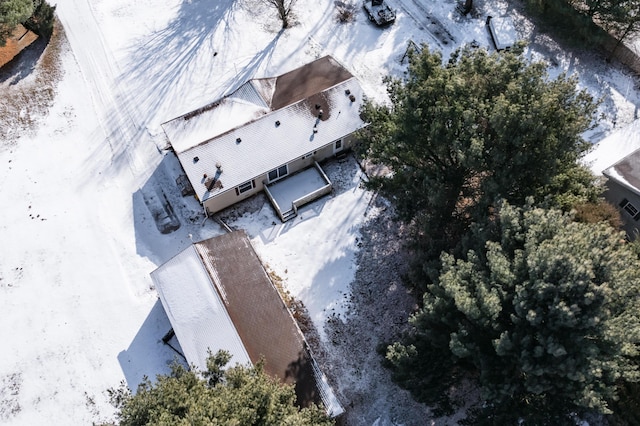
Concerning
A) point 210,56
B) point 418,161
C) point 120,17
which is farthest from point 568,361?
point 120,17

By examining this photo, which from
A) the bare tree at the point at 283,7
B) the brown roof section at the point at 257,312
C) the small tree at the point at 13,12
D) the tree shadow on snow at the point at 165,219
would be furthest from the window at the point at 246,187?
the small tree at the point at 13,12

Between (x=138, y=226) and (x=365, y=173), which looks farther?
→ (x=365, y=173)

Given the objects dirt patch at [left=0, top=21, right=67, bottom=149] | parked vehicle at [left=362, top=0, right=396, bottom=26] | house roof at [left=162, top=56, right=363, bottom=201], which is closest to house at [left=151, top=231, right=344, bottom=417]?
house roof at [left=162, top=56, right=363, bottom=201]

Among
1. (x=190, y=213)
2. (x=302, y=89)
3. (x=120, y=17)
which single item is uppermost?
(x=120, y=17)

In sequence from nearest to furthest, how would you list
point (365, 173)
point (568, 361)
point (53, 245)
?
point (568, 361)
point (53, 245)
point (365, 173)

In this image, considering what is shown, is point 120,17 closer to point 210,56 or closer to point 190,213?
point 210,56

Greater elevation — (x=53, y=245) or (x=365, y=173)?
(x=53, y=245)

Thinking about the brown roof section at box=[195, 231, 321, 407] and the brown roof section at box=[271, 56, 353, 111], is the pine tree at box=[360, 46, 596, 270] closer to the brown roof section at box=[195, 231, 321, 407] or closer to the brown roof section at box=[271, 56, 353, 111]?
the brown roof section at box=[271, 56, 353, 111]
